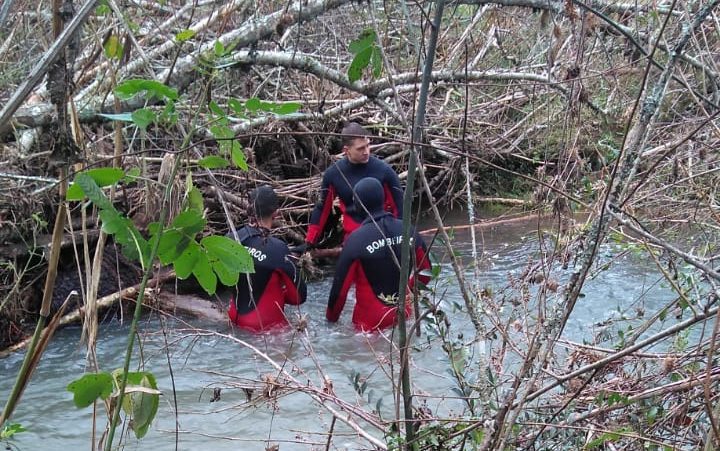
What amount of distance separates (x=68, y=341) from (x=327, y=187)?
274 centimetres

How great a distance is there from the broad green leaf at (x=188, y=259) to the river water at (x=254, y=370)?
5.53 ft

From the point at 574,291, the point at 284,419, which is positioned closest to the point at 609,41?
the point at 284,419

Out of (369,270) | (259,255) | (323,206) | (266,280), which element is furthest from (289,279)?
(323,206)

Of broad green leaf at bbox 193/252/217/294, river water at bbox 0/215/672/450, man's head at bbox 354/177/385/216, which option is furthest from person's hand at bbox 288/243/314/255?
broad green leaf at bbox 193/252/217/294

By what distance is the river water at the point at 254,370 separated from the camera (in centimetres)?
464

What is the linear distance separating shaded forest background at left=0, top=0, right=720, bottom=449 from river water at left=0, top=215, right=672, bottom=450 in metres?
0.64

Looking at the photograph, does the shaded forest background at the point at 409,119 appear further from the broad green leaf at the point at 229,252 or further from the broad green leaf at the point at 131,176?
the broad green leaf at the point at 229,252

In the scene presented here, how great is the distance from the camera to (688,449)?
9.11 feet

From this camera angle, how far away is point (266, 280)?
6145mm

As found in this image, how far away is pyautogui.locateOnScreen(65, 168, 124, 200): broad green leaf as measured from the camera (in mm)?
1692

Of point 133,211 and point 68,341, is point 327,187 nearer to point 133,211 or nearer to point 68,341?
point 133,211

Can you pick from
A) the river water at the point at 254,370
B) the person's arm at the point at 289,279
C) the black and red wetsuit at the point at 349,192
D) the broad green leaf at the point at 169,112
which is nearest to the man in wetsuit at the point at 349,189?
the black and red wetsuit at the point at 349,192

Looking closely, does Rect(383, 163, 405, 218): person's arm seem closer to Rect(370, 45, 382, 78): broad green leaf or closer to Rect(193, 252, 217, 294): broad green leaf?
Rect(370, 45, 382, 78): broad green leaf

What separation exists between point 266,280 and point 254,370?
2.46 ft
